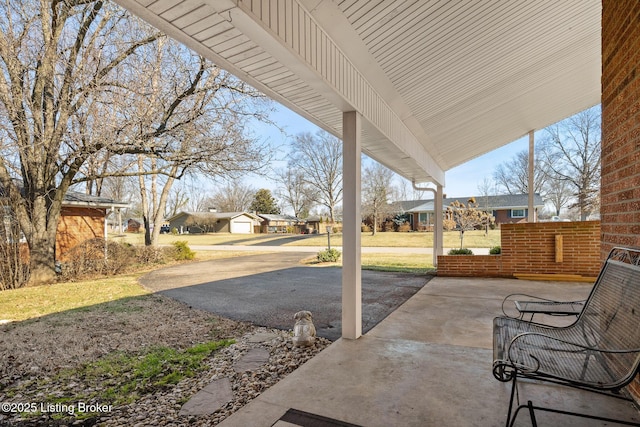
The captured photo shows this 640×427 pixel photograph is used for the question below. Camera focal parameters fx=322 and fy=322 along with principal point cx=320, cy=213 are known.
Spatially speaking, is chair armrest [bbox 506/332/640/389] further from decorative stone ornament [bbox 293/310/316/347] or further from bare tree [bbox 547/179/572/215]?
bare tree [bbox 547/179/572/215]

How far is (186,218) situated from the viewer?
1490 inches

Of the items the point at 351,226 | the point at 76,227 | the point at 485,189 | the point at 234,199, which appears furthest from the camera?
the point at 234,199

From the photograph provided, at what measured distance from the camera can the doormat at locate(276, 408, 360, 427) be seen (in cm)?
189

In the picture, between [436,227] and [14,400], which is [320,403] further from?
[436,227]

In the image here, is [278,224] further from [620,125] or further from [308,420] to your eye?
[620,125]

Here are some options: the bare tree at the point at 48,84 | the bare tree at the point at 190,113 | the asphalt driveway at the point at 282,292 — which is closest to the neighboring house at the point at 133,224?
the asphalt driveway at the point at 282,292

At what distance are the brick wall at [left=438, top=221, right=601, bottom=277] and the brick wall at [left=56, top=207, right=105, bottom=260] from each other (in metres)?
10.9

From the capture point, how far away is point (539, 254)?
696 centimetres

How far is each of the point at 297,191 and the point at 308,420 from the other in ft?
99.4

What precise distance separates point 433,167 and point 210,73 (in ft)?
19.6

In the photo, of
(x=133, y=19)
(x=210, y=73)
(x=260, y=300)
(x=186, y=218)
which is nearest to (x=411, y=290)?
(x=260, y=300)

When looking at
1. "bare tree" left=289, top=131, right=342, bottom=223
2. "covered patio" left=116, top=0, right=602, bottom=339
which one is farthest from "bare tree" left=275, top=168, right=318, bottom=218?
"covered patio" left=116, top=0, right=602, bottom=339

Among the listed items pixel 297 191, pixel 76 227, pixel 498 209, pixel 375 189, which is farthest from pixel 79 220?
pixel 498 209

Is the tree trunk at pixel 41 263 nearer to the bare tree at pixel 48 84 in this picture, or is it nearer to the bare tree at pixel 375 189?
the bare tree at pixel 48 84
